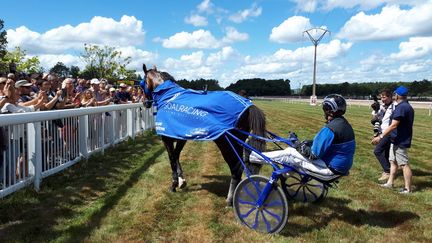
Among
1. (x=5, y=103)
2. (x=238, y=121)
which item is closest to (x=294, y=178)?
(x=238, y=121)

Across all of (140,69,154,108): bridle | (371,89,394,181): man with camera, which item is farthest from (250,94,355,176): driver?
(371,89,394,181): man with camera

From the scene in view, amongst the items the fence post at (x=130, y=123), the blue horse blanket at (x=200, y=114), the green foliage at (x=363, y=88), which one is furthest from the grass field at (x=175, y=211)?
the green foliage at (x=363, y=88)

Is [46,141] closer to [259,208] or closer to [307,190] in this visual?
[259,208]

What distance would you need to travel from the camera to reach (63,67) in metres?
117

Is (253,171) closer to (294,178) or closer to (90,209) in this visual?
(294,178)

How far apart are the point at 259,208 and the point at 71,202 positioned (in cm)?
267

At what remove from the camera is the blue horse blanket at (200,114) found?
5.49 metres

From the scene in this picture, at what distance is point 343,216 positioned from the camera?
546cm

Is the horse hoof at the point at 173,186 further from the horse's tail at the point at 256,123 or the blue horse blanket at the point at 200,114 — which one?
the horse's tail at the point at 256,123

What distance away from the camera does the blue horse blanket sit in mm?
5492

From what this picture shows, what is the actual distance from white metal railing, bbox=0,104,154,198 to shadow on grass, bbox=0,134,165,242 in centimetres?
20

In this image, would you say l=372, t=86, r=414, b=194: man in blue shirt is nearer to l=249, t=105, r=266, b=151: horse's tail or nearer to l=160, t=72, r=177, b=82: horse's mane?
l=249, t=105, r=266, b=151: horse's tail

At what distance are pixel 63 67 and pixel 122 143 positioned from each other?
374ft

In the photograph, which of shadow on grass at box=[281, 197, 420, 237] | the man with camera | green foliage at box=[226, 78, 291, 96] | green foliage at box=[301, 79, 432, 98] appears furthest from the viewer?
green foliage at box=[226, 78, 291, 96]
